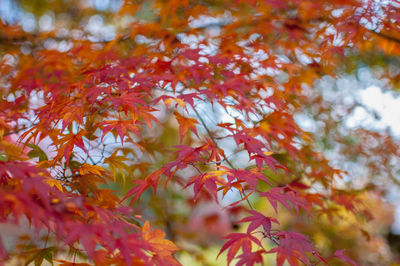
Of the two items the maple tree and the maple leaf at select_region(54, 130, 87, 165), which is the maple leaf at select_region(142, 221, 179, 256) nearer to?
the maple tree

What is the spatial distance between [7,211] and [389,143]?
286 centimetres

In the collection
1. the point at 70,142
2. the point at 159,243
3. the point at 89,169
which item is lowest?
the point at 159,243

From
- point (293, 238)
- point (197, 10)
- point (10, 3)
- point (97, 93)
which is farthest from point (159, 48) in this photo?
point (10, 3)

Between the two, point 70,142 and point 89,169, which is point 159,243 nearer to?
point 89,169

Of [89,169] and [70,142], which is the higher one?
[70,142]

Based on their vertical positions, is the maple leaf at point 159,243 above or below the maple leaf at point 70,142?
below

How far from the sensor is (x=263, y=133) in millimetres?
1486

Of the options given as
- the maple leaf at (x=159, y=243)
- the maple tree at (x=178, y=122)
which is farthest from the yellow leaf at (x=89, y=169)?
the maple leaf at (x=159, y=243)

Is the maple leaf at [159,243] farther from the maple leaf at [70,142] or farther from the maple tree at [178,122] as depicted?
the maple leaf at [70,142]

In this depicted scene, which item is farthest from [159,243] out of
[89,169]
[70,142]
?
[70,142]

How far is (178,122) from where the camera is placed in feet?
4.51

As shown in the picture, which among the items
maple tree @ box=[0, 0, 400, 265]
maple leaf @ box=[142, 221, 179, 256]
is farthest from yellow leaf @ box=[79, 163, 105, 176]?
maple leaf @ box=[142, 221, 179, 256]

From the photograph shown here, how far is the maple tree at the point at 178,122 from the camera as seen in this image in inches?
39.7

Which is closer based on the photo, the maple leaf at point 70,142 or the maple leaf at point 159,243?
the maple leaf at point 159,243
